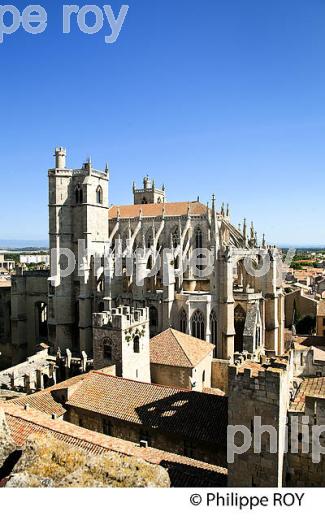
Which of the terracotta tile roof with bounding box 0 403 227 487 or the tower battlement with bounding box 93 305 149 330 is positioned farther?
the tower battlement with bounding box 93 305 149 330

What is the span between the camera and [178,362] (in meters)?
21.4

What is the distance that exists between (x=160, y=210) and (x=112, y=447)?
1225 inches

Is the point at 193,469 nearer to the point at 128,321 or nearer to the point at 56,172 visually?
the point at 128,321

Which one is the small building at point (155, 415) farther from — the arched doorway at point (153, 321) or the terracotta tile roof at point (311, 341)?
the terracotta tile roof at point (311, 341)

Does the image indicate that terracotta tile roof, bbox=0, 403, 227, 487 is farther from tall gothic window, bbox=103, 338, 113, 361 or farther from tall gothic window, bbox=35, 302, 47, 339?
tall gothic window, bbox=35, 302, 47, 339

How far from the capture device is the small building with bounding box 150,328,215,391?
828 inches

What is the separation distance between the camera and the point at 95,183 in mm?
35969

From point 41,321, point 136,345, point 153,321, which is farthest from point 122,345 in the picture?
point 41,321

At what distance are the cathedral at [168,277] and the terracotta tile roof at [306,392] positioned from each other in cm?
1306

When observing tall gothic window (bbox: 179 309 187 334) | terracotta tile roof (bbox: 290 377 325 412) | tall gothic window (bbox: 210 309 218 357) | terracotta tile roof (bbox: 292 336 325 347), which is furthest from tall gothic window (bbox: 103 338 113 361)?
terracotta tile roof (bbox: 292 336 325 347)

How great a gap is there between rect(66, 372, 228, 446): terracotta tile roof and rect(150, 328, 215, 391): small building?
4236mm

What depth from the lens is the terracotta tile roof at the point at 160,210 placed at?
38.8m

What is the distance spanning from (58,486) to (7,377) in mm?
18424

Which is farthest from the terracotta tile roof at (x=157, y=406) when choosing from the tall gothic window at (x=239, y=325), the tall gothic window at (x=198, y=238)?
the tall gothic window at (x=198, y=238)
